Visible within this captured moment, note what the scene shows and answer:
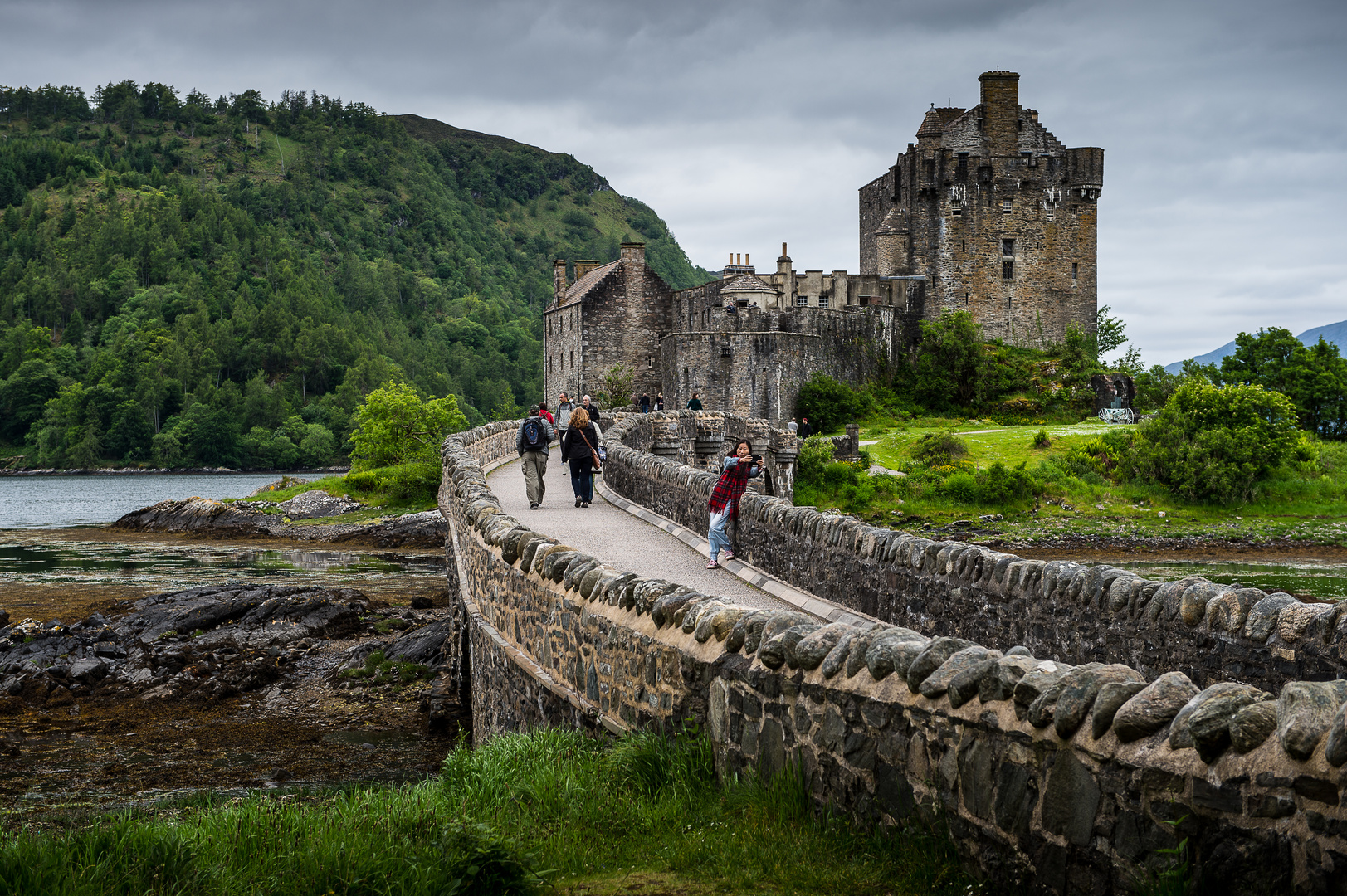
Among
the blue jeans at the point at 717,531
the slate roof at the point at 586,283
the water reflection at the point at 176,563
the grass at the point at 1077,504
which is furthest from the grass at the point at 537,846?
the slate roof at the point at 586,283

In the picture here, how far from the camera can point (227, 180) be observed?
18738cm

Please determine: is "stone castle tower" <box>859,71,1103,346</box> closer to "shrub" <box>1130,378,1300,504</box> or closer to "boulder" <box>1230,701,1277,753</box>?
"shrub" <box>1130,378,1300,504</box>

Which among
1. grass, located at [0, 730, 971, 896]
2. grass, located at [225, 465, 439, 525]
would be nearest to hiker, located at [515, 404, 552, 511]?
grass, located at [0, 730, 971, 896]

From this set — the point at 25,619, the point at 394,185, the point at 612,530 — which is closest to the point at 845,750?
the point at 612,530

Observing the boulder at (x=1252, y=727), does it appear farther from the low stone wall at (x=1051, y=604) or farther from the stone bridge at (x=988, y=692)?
the low stone wall at (x=1051, y=604)

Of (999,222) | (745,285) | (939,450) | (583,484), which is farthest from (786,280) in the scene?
(583,484)

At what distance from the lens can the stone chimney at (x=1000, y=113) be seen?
199 feet

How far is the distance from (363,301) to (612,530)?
461 feet

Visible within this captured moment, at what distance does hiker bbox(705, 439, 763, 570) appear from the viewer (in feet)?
43.2

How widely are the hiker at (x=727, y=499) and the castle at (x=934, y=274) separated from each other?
41.8m

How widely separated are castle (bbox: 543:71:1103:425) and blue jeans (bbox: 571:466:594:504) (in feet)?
121

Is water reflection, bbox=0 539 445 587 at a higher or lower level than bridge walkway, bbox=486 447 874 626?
lower

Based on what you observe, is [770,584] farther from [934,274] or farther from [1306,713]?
[934,274]

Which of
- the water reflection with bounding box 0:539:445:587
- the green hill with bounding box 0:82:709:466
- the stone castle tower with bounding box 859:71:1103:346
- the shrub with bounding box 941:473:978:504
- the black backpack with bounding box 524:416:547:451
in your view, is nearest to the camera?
the black backpack with bounding box 524:416:547:451
